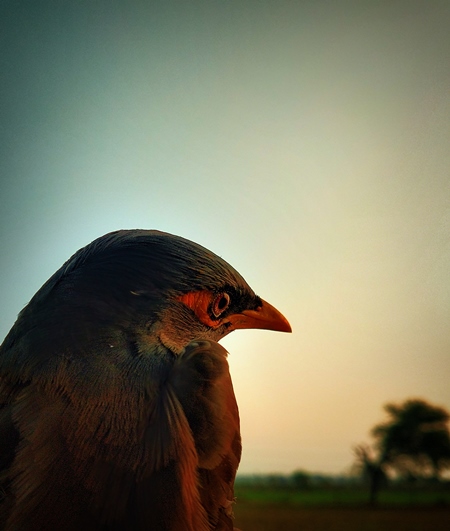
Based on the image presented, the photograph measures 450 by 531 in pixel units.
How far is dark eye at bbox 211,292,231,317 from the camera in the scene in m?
2.01

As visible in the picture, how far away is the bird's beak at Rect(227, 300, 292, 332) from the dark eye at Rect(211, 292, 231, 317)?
0.29 feet

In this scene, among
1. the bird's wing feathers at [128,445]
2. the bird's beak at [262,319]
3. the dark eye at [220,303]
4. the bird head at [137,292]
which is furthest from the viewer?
the bird's beak at [262,319]

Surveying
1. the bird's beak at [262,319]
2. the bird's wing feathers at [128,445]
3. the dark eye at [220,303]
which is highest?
the dark eye at [220,303]

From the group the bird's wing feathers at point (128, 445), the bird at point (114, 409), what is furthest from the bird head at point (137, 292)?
the bird's wing feathers at point (128, 445)

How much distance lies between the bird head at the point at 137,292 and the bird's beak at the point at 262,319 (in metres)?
0.20

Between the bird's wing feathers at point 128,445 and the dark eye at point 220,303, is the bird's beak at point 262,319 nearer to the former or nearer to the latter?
the dark eye at point 220,303

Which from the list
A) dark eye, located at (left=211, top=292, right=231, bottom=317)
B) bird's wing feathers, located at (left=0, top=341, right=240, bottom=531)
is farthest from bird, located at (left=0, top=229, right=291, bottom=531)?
dark eye, located at (left=211, top=292, right=231, bottom=317)

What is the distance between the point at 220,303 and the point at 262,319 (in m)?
0.31

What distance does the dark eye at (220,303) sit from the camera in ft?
6.59

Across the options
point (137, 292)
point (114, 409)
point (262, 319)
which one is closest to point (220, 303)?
point (262, 319)

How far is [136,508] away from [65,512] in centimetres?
17

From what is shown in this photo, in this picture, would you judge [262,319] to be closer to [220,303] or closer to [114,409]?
[220,303]

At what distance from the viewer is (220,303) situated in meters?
2.04

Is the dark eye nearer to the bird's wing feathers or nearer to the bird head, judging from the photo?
the bird head
